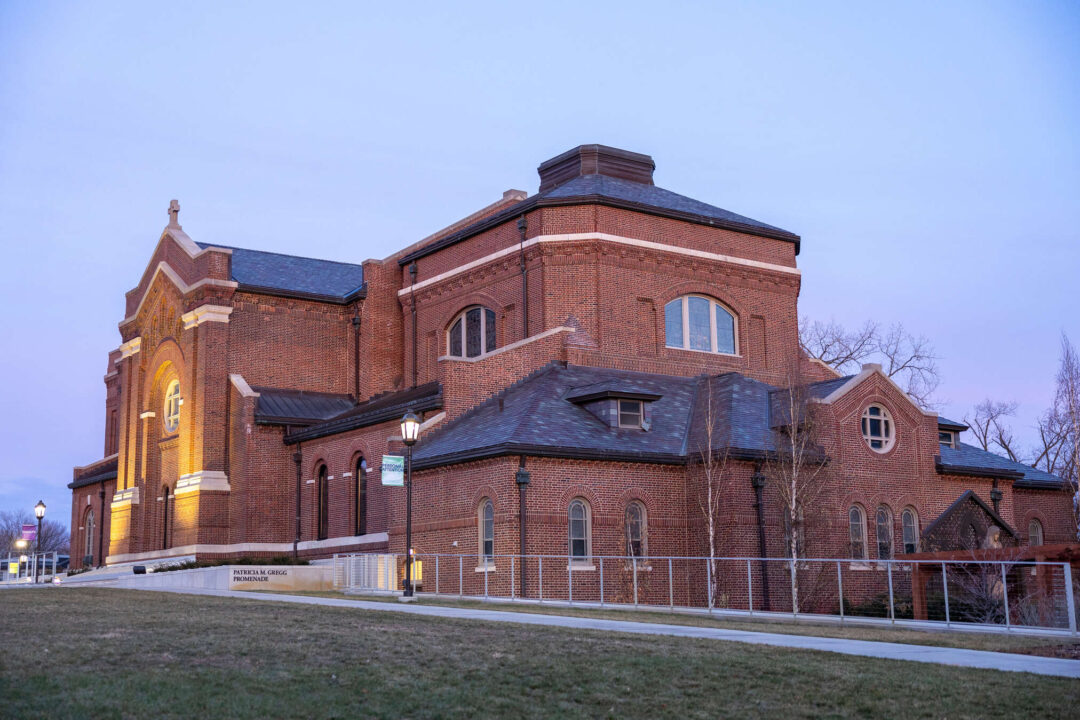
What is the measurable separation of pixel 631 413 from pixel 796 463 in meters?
4.96

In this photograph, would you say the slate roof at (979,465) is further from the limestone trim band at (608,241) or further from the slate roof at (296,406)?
the slate roof at (296,406)

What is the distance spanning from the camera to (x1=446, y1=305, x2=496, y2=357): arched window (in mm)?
42875

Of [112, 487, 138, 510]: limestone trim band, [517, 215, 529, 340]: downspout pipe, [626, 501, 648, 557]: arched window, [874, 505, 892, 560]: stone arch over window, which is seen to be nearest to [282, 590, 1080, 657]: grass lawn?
[626, 501, 648, 557]: arched window

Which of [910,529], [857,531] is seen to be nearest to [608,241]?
[857,531]

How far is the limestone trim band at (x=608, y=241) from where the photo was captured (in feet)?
131

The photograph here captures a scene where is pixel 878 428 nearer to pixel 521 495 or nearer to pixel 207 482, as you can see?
pixel 521 495

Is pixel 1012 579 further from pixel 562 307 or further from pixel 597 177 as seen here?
pixel 597 177

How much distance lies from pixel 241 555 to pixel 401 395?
25.8ft

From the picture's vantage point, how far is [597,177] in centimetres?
4425

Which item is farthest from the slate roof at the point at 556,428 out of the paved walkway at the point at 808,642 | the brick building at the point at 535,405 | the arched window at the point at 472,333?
the paved walkway at the point at 808,642

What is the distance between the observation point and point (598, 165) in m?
45.3

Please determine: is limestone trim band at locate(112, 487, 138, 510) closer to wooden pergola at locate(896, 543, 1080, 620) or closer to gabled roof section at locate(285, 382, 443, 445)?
gabled roof section at locate(285, 382, 443, 445)

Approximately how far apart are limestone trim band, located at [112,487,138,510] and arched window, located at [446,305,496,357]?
549 inches

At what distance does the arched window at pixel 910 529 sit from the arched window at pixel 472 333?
1480 centimetres
